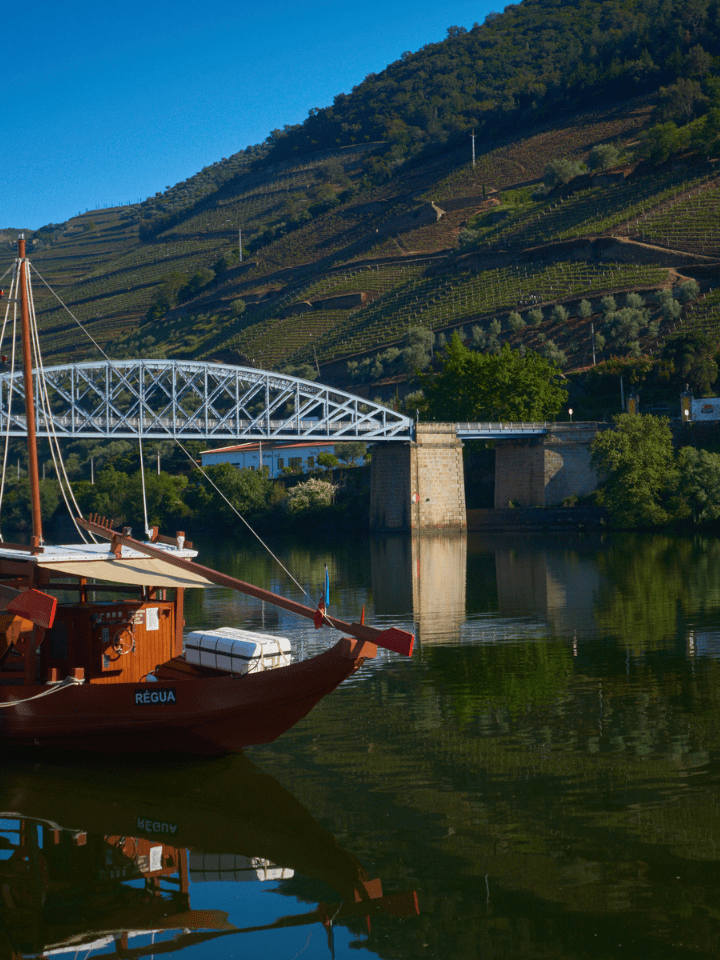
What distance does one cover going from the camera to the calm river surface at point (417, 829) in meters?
8.67

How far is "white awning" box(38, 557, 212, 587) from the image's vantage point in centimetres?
1373

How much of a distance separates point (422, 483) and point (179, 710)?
5660cm

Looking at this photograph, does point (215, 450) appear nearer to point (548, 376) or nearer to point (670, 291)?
point (548, 376)

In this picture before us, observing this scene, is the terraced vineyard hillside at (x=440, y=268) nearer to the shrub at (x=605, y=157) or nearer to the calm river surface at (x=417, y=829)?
the shrub at (x=605, y=157)

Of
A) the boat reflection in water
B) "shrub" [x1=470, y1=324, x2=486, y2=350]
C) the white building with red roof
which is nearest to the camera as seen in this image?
the boat reflection in water

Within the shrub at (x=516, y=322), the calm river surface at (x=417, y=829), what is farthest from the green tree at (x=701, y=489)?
the calm river surface at (x=417, y=829)

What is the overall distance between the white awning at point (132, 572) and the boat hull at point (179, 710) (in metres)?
1.44

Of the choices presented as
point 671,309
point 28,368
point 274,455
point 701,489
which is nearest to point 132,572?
point 28,368

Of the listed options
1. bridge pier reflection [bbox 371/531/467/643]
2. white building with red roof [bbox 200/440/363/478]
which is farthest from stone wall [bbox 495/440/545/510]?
white building with red roof [bbox 200/440/363/478]

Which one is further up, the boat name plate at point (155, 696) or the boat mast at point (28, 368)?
the boat mast at point (28, 368)

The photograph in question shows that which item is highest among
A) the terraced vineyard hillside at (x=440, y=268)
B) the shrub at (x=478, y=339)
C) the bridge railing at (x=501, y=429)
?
the terraced vineyard hillside at (x=440, y=268)

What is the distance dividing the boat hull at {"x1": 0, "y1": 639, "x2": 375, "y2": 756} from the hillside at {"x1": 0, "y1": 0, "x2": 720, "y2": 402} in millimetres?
67618

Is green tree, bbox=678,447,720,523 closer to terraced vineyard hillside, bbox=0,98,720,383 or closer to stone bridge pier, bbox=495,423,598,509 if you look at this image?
stone bridge pier, bbox=495,423,598,509

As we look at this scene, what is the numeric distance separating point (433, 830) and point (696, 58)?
141 meters
